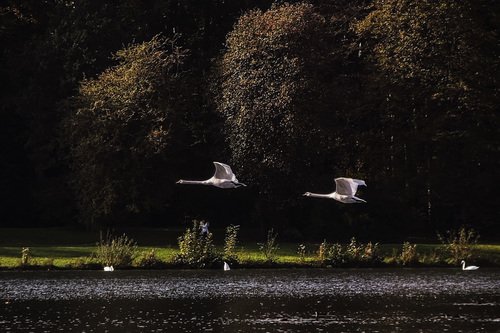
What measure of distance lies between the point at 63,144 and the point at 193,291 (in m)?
25.9

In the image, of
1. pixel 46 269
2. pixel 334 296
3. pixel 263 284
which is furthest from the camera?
pixel 46 269

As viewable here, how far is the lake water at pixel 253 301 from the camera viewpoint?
24.3 m

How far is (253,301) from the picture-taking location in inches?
1162

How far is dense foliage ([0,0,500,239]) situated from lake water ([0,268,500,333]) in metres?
13.8

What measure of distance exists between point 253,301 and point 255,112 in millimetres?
23474

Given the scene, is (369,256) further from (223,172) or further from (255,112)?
(255,112)

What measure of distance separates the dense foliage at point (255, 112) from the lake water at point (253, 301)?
45.3ft

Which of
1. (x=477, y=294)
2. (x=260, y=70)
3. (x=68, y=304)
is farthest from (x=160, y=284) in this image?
(x=260, y=70)

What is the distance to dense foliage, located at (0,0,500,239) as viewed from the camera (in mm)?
52719

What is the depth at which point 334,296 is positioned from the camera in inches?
1215

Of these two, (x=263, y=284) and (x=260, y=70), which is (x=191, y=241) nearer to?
(x=263, y=284)

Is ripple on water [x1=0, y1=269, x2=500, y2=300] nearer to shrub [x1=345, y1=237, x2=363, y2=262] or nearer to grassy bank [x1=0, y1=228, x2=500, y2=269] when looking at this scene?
grassy bank [x1=0, y1=228, x2=500, y2=269]

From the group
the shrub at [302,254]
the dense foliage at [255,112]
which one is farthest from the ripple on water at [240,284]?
the dense foliage at [255,112]

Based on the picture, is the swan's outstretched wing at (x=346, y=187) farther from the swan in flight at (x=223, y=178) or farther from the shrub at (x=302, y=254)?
the swan in flight at (x=223, y=178)
